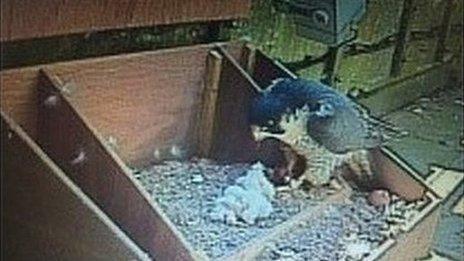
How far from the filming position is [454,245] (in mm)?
831

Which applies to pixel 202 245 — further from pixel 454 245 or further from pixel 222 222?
pixel 454 245

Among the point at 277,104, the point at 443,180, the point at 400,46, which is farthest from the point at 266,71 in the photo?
the point at 443,180

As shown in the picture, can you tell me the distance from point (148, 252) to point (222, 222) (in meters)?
0.08

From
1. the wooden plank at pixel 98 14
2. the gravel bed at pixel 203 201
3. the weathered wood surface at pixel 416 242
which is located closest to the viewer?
the wooden plank at pixel 98 14

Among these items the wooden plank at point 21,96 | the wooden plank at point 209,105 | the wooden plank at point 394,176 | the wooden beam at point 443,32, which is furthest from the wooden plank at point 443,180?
the wooden plank at point 21,96

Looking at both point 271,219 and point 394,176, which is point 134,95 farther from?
point 394,176

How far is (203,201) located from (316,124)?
115mm

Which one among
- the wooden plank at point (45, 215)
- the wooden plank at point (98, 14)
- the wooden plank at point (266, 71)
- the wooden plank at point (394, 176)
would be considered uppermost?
the wooden plank at point (98, 14)

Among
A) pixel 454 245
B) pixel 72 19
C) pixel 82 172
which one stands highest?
pixel 72 19

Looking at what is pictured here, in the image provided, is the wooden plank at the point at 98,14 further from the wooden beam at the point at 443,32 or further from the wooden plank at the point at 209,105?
the wooden beam at the point at 443,32

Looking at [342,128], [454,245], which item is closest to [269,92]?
[342,128]

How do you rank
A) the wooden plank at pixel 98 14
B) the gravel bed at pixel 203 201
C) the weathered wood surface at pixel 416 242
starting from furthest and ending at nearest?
the weathered wood surface at pixel 416 242, the gravel bed at pixel 203 201, the wooden plank at pixel 98 14

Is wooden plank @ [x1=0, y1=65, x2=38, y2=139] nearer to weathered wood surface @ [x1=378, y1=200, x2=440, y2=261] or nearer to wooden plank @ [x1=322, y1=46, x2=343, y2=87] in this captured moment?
wooden plank @ [x1=322, y1=46, x2=343, y2=87]

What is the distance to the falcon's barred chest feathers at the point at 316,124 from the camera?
2.24ft
